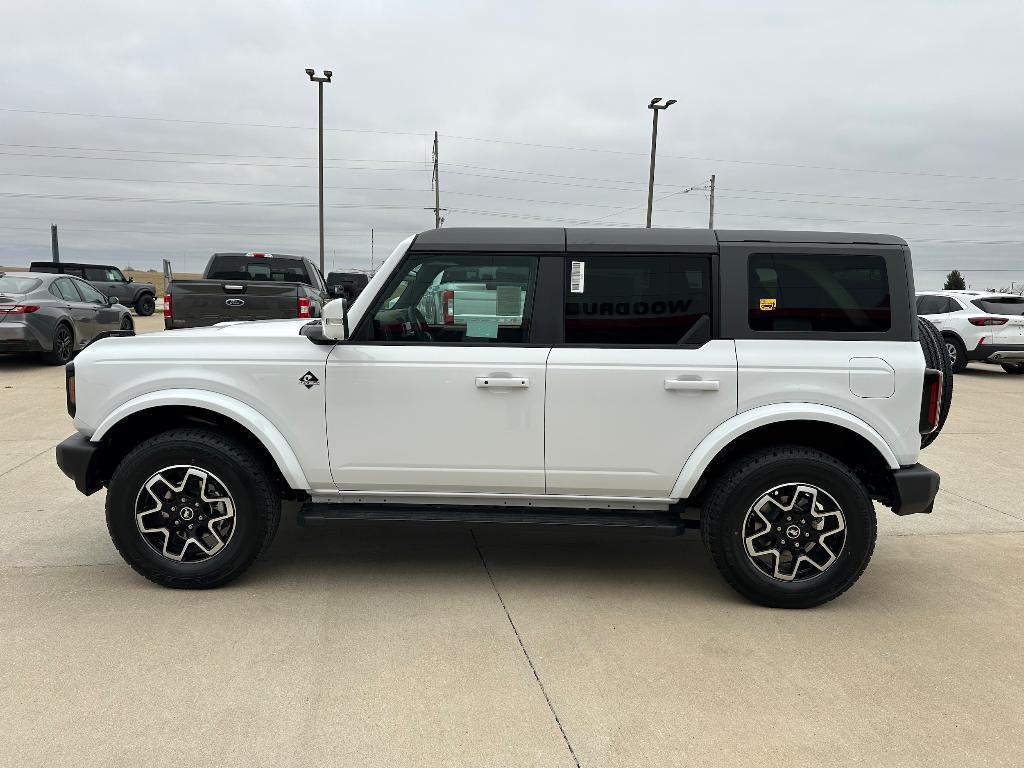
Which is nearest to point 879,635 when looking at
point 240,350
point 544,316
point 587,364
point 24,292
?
point 587,364

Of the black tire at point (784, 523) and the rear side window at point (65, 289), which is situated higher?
the rear side window at point (65, 289)

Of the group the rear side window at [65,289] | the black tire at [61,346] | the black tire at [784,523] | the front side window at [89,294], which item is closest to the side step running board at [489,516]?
the black tire at [784,523]

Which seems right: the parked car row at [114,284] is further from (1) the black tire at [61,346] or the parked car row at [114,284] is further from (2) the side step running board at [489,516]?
(2) the side step running board at [489,516]

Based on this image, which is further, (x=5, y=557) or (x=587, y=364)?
(x=5, y=557)

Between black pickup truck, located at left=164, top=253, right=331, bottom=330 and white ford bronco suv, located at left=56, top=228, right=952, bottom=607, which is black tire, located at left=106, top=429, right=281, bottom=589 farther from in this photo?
black pickup truck, located at left=164, top=253, right=331, bottom=330

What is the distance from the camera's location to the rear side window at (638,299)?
3707 mm

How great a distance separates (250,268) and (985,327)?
42.6 ft

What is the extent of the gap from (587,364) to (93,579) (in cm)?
282

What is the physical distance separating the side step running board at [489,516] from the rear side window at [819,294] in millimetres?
1062

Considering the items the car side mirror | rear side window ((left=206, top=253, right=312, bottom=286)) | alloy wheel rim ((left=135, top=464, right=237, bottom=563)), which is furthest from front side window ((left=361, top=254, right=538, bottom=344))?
rear side window ((left=206, top=253, right=312, bottom=286))

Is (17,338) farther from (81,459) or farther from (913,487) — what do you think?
(913,487)

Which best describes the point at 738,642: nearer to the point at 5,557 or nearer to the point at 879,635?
the point at 879,635

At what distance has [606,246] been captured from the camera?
3.74 meters

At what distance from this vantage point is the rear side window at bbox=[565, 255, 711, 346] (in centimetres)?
371
